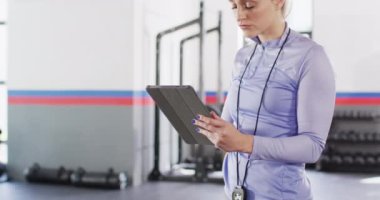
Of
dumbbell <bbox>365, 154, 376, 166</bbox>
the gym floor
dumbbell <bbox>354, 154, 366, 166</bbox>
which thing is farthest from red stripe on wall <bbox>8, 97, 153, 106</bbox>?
dumbbell <bbox>365, 154, 376, 166</bbox>

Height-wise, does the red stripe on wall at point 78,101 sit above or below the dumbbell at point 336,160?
above

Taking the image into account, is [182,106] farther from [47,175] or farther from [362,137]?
[362,137]

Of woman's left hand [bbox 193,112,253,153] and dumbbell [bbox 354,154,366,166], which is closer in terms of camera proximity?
woman's left hand [bbox 193,112,253,153]

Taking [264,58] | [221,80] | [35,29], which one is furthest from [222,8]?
[264,58]

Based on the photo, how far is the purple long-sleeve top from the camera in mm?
1224

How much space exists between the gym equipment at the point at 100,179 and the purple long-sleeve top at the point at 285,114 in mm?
4307

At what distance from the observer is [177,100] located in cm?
124

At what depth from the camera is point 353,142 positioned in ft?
23.7

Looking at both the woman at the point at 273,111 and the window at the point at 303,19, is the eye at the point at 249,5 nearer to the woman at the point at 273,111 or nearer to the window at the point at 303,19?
the woman at the point at 273,111

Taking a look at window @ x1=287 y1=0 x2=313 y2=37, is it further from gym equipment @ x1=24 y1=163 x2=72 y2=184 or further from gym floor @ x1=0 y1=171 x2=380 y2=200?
gym equipment @ x1=24 y1=163 x2=72 y2=184

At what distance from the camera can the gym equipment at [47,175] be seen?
5906 mm

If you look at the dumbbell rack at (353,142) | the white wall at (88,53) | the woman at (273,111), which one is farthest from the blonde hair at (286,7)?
the dumbbell rack at (353,142)

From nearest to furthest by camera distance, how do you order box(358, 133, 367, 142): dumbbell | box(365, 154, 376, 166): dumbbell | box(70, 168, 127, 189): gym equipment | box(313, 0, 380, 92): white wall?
box(70, 168, 127, 189): gym equipment < box(365, 154, 376, 166): dumbbell < box(358, 133, 367, 142): dumbbell < box(313, 0, 380, 92): white wall

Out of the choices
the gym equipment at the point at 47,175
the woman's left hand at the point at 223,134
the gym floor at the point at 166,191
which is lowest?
the gym floor at the point at 166,191
